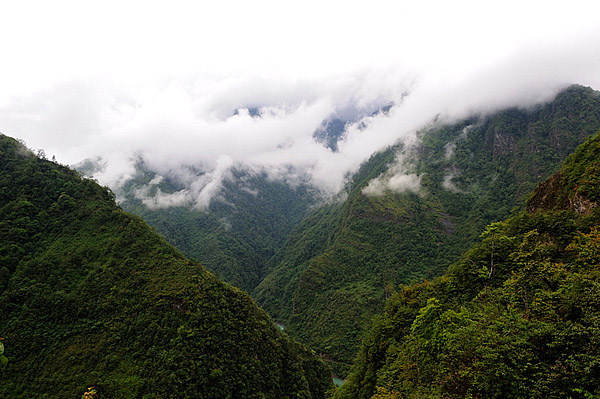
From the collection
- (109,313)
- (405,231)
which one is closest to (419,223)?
(405,231)

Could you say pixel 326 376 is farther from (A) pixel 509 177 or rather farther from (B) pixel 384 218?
(A) pixel 509 177

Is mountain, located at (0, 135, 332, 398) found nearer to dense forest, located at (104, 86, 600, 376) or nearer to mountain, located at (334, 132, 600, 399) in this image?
mountain, located at (334, 132, 600, 399)

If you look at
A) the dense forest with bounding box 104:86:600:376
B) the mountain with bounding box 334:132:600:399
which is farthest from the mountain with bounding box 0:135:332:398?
the dense forest with bounding box 104:86:600:376

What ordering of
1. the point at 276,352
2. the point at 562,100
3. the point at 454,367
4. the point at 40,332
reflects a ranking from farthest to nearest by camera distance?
1. the point at 562,100
2. the point at 276,352
3. the point at 40,332
4. the point at 454,367

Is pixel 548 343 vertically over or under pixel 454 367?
over

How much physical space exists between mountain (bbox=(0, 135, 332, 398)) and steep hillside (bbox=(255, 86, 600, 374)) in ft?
155

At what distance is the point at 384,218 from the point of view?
154625 millimetres

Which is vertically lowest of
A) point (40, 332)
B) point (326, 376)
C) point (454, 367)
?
point (326, 376)

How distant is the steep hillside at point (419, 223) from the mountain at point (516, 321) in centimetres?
6952

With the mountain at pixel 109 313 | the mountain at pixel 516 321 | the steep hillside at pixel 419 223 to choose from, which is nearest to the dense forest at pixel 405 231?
the steep hillside at pixel 419 223

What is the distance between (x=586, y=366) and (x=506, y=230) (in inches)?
1123

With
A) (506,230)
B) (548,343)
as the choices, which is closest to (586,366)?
(548,343)

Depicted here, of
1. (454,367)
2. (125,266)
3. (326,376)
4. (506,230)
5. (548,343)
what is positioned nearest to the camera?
(548,343)

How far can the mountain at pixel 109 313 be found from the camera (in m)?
43.8
